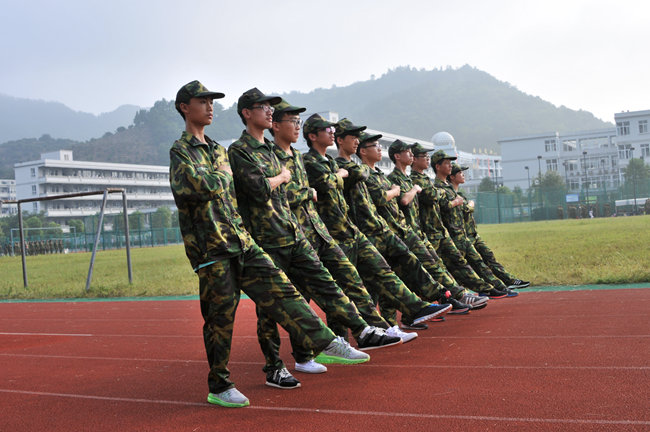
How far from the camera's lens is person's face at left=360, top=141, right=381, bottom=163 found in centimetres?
700

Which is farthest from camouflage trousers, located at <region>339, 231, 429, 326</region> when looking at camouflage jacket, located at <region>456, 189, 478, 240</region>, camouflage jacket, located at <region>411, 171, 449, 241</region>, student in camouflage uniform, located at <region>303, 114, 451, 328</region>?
camouflage jacket, located at <region>456, 189, 478, 240</region>

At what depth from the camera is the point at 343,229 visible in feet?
19.3

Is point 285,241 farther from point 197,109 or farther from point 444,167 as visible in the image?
point 444,167

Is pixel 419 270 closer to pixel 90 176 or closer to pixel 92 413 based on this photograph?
pixel 92 413

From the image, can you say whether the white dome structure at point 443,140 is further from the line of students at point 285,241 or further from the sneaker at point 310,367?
the sneaker at point 310,367

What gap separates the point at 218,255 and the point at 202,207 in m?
0.30

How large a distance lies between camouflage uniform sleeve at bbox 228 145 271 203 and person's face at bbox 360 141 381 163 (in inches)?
94.0

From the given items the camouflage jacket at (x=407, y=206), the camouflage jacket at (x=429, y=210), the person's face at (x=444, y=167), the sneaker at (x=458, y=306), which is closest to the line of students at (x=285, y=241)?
the sneaker at (x=458, y=306)

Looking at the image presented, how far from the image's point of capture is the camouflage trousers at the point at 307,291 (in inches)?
190

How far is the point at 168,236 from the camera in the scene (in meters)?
50.5

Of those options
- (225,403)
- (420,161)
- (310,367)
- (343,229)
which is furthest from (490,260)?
(225,403)

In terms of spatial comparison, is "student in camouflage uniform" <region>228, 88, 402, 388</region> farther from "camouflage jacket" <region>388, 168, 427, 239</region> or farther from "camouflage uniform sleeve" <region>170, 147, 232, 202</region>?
"camouflage jacket" <region>388, 168, 427, 239</region>

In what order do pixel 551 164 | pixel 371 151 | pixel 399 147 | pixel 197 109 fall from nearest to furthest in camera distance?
pixel 197 109
pixel 371 151
pixel 399 147
pixel 551 164

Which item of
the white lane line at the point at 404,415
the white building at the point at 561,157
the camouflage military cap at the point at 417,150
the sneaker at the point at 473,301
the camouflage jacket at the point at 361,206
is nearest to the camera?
the white lane line at the point at 404,415
